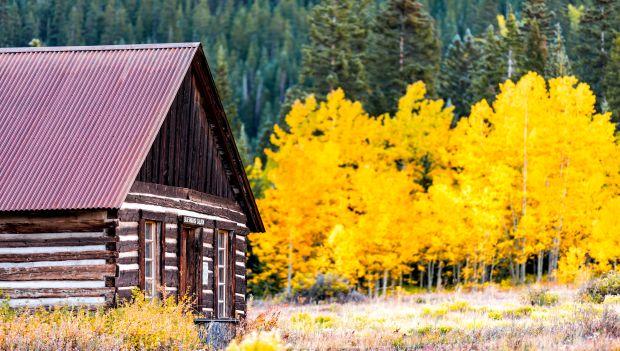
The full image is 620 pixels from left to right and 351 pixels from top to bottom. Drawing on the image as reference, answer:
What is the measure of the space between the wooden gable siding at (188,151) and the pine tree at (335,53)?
151 feet

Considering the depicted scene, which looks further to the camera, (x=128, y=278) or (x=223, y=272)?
(x=223, y=272)

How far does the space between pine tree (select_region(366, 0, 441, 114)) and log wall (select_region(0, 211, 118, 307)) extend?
5089 centimetres

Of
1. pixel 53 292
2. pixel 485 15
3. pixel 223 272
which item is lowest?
pixel 223 272

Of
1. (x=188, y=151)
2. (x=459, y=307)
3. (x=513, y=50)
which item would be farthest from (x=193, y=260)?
(x=513, y=50)

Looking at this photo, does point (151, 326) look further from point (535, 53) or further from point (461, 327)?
point (535, 53)

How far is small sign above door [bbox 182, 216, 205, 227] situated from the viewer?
24.8 metres

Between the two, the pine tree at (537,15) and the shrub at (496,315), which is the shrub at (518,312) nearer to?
the shrub at (496,315)

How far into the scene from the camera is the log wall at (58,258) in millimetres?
21531

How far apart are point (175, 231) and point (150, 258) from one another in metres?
1.35

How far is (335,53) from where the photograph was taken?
7700cm

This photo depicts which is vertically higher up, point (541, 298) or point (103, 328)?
point (103, 328)

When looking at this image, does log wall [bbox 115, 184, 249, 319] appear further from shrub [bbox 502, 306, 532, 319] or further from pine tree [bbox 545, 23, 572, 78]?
pine tree [bbox 545, 23, 572, 78]

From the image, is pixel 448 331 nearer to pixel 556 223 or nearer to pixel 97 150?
pixel 97 150

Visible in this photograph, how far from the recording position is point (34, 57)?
82.5ft
